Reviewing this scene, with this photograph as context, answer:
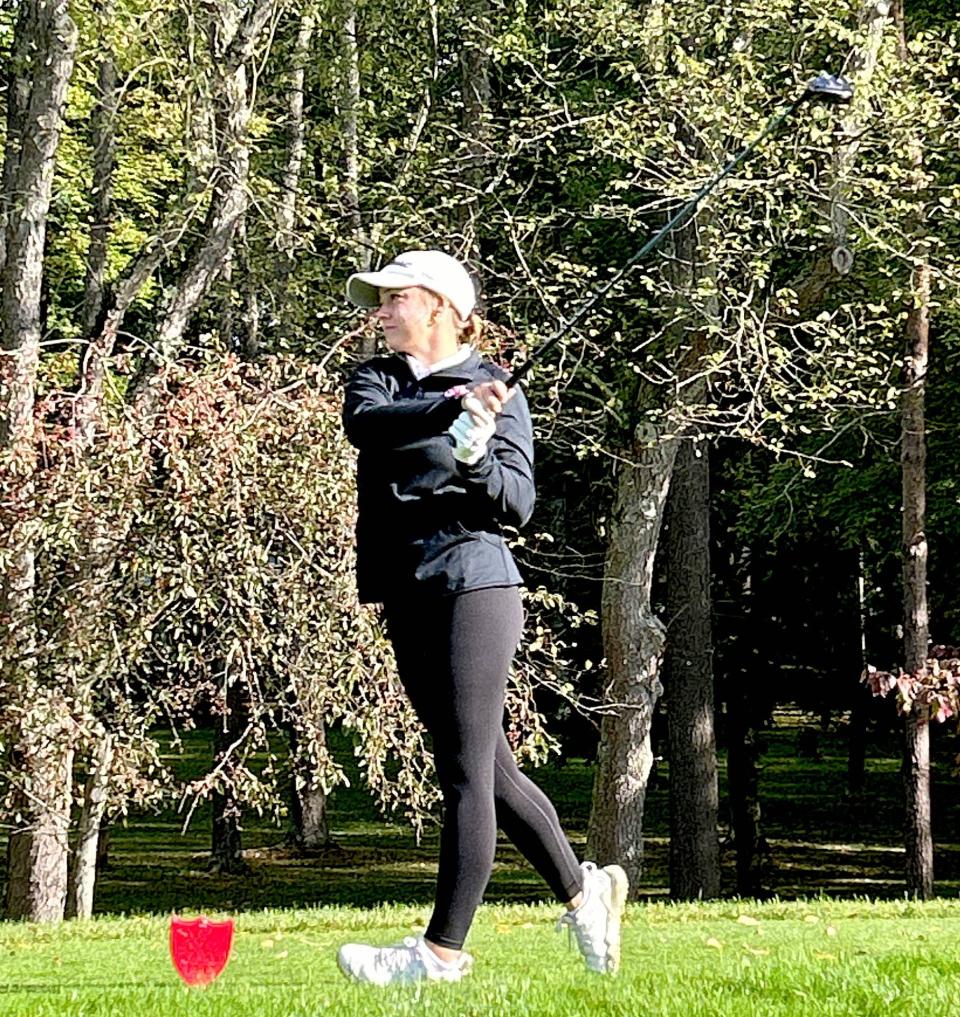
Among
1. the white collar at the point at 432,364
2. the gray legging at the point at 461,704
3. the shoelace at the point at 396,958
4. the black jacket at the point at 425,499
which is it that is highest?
the white collar at the point at 432,364

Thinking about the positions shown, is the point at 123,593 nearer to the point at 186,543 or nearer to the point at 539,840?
the point at 186,543

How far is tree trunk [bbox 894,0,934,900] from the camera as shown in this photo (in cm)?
1736

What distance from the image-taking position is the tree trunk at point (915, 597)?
57.0 ft

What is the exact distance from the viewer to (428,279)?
5.12m

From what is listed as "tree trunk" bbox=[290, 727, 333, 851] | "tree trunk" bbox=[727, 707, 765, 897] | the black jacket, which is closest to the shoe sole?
the black jacket

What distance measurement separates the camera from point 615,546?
58.0 ft

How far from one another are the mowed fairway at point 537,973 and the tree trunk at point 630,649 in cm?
762

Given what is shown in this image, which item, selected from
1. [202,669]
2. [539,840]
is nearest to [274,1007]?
[539,840]

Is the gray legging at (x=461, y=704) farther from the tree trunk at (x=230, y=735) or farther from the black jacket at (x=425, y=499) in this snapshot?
the tree trunk at (x=230, y=735)

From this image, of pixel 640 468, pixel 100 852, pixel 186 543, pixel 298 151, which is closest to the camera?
pixel 186 543

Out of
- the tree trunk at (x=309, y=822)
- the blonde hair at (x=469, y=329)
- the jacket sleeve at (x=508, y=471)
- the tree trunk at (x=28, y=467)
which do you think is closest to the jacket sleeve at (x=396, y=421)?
the jacket sleeve at (x=508, y=471)

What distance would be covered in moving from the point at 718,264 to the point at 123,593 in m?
6.64

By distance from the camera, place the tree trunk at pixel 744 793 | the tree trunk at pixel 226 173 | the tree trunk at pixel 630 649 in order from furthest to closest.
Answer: the tree trunk at pixel 744 793, the tree trunk at pixel 630 649, the tree trunk at pixel 226 173

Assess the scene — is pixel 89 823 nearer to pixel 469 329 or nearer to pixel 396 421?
pixel 469 329
